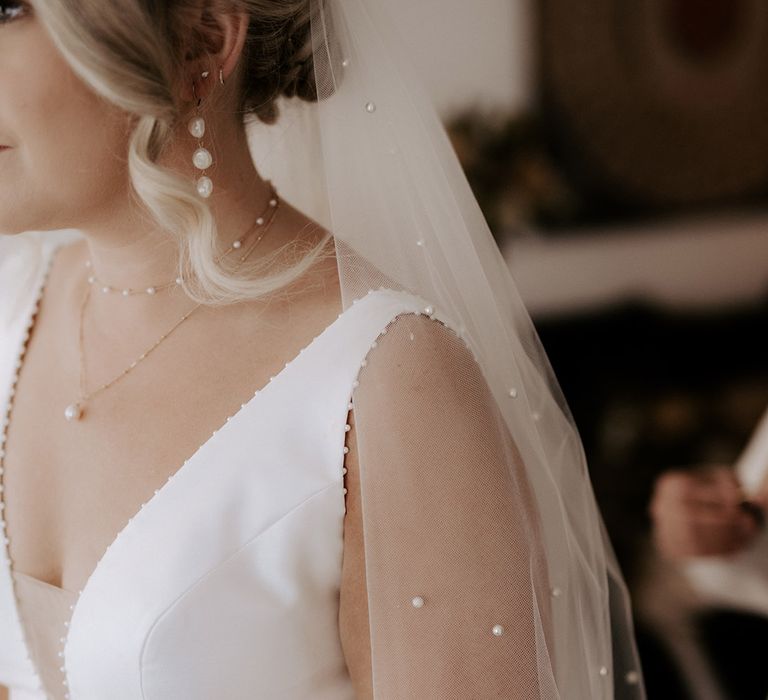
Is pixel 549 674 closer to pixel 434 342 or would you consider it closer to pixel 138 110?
pixel 434 342

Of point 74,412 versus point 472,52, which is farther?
point 472,52

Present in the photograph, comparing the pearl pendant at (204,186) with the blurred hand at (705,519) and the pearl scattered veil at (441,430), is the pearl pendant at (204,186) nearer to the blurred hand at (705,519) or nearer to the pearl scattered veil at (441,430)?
the pearl scattered veil at (441,430)

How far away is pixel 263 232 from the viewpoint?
126 cm

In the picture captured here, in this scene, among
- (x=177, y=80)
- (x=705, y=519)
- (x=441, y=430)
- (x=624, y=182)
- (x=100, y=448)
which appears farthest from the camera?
(x=624, y=182)

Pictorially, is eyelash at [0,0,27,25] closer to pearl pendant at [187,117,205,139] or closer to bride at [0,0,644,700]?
bride at [0,0,644,700]

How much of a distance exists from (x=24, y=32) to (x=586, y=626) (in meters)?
0.94

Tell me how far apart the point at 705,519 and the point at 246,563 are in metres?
1.14

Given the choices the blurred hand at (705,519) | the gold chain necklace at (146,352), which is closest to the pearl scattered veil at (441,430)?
the gold chain necklace at (146,352)

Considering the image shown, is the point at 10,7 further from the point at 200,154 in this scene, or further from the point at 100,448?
the point at 100,448

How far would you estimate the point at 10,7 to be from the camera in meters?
1.04

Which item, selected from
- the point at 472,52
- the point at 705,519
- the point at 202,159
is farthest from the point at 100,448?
the point at 472,52

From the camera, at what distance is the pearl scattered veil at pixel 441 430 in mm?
1001

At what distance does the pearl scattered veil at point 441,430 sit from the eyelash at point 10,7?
1.04 ft

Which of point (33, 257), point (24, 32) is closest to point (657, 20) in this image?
point (33, 257)
